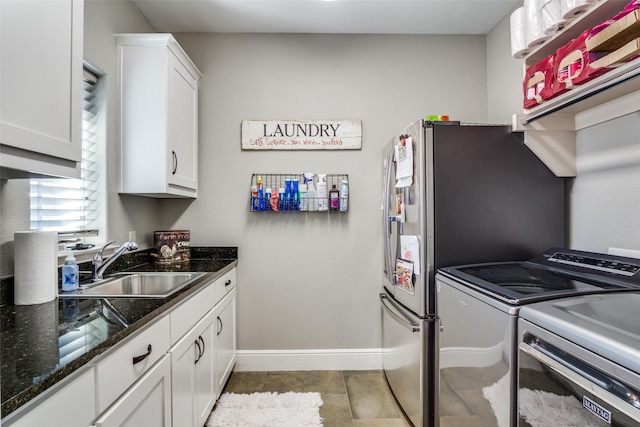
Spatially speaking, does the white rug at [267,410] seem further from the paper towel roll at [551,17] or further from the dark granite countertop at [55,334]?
the paper towel roll at [551,17]

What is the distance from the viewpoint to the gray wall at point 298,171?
2641 mm

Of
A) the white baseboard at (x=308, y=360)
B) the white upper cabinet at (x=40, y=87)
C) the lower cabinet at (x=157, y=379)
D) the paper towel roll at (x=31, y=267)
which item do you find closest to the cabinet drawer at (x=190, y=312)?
the lower cabinet at (x=157, y=379)

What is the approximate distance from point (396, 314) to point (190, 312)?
125 centimetres

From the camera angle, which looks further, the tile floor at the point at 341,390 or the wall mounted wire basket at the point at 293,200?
the wall mounted wire basket at the point at 293,200

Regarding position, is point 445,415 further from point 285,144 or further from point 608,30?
point 285,144

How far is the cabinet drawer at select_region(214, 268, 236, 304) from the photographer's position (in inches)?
81.1

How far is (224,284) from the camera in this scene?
223cm

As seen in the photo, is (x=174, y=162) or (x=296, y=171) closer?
(x=174, y=162)

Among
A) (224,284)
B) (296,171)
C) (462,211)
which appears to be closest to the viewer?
(462,211)

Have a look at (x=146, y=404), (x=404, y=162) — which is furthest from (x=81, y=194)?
(x=404, y=162)

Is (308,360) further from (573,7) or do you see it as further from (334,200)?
(573,7)

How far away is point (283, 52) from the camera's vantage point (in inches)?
104

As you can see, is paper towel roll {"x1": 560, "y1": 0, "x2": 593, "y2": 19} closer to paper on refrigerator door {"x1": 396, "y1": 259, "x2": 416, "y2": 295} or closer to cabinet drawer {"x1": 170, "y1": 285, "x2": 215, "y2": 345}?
paper on refrigerator door {"x1": 396, "y1": 259, "x2": 416, "y2": 295}

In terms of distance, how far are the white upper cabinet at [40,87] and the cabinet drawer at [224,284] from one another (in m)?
1.09
